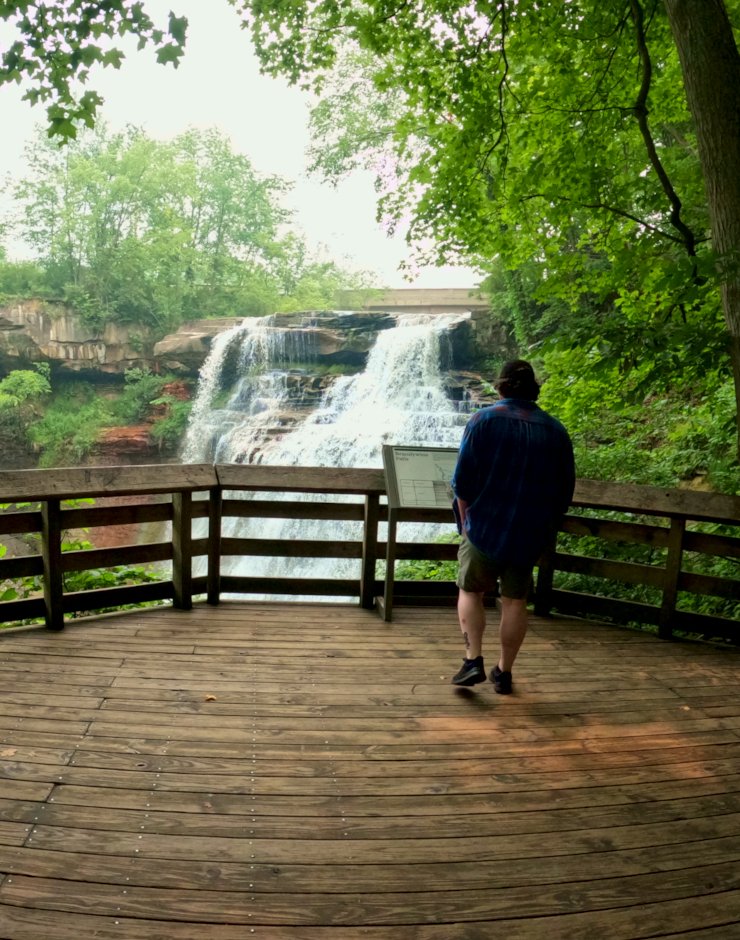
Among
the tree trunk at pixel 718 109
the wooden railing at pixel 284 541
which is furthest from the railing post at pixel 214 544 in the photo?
the tree trunk at pixel 718 109

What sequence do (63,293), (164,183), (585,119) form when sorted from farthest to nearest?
1. (164,183)
2. (63,293)
3. (585,119)

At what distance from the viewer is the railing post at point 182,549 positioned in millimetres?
4574

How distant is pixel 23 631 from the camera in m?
4.16

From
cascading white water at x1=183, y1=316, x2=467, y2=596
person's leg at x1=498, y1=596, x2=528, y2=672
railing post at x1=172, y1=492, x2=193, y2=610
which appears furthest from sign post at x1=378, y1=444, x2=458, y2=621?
cascading white water at x1=183, y1=316, x2=467, y2=596

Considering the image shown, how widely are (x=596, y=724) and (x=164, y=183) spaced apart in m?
30.3

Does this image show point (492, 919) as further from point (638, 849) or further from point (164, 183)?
point (164, 183)

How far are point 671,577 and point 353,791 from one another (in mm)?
2867

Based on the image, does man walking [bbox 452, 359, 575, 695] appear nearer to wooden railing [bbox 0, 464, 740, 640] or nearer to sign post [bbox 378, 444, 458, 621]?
sign post [bbox 378, 444, 458, 621]

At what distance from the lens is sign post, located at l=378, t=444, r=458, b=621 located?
4.47 m

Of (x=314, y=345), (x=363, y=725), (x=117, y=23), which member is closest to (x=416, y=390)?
(x=314, y=345)

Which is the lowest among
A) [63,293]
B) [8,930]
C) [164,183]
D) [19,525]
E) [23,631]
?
[23,631]

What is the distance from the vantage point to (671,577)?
4.54 metres

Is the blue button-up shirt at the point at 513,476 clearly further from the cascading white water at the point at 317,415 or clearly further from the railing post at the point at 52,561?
the cascading white water at the point at 317,415

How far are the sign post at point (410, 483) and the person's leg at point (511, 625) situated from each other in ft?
3.57
